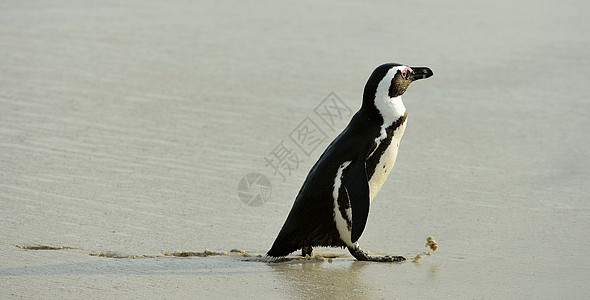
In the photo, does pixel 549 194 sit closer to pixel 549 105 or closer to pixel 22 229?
pixel 549 105

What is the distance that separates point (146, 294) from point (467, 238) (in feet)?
5.11

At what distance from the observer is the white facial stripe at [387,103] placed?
3572 millimetres

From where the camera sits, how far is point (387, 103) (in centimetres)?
359

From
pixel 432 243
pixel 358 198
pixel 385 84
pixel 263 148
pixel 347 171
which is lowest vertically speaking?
pixel 432 243

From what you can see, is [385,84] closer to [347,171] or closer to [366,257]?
[347,171]

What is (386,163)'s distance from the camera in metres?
3.59

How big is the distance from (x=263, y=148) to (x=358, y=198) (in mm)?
1958

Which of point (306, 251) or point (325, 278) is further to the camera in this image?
point (306, 251)

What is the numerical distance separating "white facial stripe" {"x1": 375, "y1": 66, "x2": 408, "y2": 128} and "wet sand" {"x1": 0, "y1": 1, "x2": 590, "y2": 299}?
62cm

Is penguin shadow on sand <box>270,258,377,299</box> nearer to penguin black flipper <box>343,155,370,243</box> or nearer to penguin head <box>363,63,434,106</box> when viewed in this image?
penguin black flipper <box>343,155,370,243</box>

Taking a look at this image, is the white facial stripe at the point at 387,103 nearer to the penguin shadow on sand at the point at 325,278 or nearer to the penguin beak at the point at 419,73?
the penguin beak at the point at 419,73

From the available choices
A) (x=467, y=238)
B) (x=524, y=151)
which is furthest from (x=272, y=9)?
(x=467, y=238)

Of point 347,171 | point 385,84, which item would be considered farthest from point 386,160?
point 385,84

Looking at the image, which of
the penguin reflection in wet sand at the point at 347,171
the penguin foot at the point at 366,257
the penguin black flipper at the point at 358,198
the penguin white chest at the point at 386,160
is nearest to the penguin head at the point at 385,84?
the penguin reflection in wet sand at the point at 347,171
